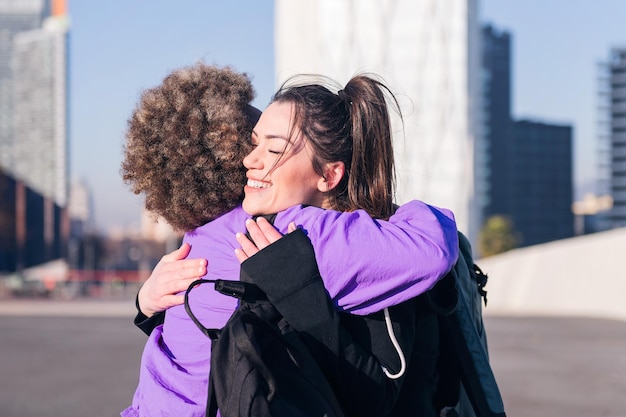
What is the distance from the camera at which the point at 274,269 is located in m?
1.48

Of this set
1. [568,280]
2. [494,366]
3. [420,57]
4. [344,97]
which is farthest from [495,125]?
[344,97]

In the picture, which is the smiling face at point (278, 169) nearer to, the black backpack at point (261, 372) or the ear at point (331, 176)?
the ear at point (331, 176)

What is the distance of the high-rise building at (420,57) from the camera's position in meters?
30.8

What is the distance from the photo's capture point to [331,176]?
1.70m

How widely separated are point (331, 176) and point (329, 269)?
0.86 ft

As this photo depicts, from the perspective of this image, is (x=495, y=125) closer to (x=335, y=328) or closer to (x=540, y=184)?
(x=540, y=184)

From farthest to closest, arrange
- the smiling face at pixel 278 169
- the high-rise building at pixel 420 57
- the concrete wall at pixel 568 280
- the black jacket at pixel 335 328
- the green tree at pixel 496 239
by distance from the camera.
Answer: the high-rise building at pixel 420 57, the green tree at pixel 496 239, the concrete wall at pixel 568 280, the smiling face at pixel 278 169, the black jacket at pixel 335 328

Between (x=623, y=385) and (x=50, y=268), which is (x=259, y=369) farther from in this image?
(x=50, y=268)

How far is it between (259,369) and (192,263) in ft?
1.17

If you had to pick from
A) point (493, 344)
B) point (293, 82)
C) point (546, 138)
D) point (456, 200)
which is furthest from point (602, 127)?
point (293, 82)

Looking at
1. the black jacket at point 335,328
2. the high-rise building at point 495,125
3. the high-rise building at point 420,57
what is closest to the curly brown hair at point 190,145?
the black jacket at point 335,328

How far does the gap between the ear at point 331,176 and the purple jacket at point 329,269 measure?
102 mm

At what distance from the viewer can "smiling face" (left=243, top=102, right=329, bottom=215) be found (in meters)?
1.63

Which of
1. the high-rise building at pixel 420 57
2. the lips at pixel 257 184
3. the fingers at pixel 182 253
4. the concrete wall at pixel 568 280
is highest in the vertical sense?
the high-rise building at pixel 420 57
